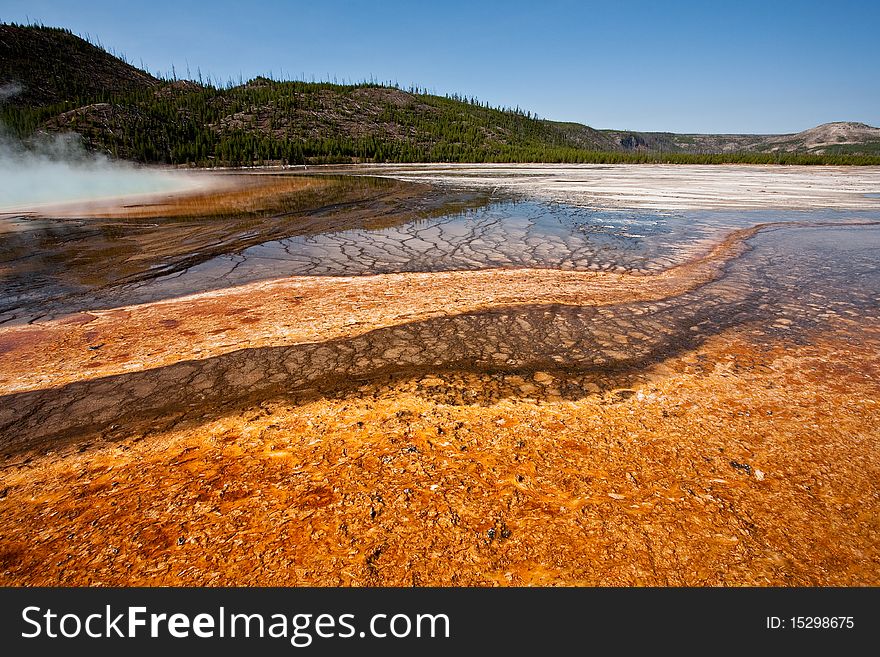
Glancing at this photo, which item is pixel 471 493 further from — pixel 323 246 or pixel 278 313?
pixel 323 246

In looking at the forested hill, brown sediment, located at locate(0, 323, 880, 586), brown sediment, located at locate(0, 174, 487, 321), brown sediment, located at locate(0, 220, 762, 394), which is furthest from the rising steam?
brown sediment, located at locate(0, 323, 880, 586)

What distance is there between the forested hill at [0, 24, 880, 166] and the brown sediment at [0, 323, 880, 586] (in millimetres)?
59553

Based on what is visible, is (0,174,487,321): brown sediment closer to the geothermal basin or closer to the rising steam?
the geothermal basin

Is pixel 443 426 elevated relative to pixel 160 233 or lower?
lower

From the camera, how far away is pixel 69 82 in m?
81.7

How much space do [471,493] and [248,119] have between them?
89.6m

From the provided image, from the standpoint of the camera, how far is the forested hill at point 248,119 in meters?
55.8

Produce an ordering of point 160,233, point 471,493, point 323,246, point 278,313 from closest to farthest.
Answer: point 471,493
point 278,313
point 323,246
point 160,233

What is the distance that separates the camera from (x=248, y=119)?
247 feet

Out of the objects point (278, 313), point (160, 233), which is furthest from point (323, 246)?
point (160, 233)

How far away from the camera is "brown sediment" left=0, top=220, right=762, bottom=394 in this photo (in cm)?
337

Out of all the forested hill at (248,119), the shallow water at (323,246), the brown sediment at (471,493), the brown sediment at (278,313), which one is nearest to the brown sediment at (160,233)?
the shallow water at (323,246)

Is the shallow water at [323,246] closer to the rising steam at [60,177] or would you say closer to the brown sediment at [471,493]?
the brown sediment at [471,493]

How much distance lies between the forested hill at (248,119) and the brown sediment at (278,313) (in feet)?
186
